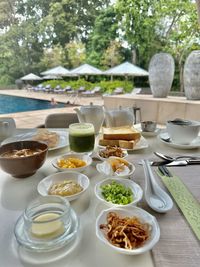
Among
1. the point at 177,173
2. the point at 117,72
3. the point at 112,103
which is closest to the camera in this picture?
the point at 177,173

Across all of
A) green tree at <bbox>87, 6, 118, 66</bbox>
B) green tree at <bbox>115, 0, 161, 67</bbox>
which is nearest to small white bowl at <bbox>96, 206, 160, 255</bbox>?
green tree at <bbox>115, 0, 161, 67</bbox>

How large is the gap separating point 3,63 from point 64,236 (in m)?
8.37

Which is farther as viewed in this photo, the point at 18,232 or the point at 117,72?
the point at 117,72

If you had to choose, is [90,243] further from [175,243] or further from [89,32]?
[89,32]

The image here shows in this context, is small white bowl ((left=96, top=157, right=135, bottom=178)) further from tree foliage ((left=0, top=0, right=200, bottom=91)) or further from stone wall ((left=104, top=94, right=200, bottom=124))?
tree foliage ((left=0, top=0, right=200, bottom=91))

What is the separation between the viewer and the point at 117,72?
7402 mm

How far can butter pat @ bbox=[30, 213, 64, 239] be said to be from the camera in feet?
1.04

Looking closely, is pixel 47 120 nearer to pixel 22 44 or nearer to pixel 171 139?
pixel 171 139

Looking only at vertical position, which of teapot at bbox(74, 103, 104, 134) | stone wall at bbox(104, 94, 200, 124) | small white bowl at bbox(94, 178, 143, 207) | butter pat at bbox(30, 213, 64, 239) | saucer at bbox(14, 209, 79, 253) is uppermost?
teapot at bbox(74, 103, 104, 134)

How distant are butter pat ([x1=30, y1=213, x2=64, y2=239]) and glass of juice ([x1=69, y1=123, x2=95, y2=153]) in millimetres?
371

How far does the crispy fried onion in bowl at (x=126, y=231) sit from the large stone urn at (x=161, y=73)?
2.84 metres

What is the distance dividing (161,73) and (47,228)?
2918 mm

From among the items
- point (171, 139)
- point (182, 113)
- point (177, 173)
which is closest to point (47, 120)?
point (171, 139)

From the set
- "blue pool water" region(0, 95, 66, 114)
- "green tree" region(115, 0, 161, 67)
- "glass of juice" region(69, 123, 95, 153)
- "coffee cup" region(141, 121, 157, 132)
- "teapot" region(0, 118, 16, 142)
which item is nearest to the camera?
"glass of juice" region(69, 123, 95, 153)
